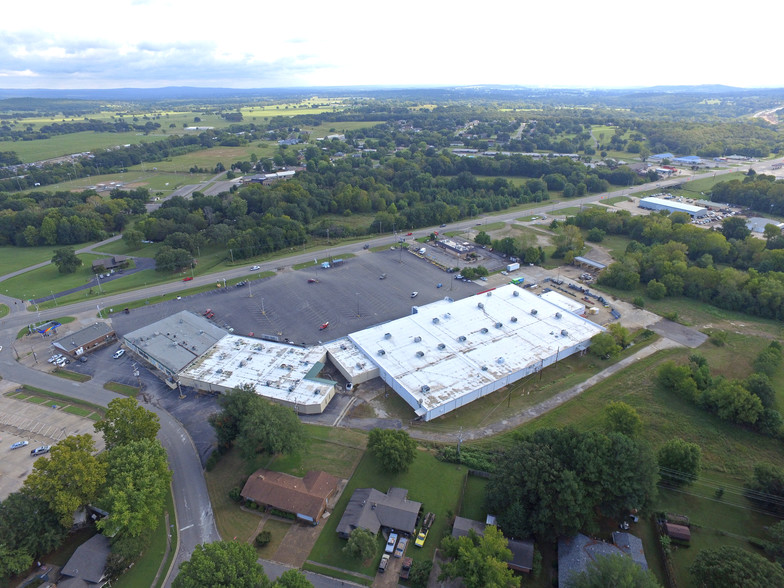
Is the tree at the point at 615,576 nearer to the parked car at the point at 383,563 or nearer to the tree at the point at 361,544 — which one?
the parked car at the point at 383,563

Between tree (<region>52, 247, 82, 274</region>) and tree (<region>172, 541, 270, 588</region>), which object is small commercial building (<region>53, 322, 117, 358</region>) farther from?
tree (<region>172, 541, 270, 588</region>)

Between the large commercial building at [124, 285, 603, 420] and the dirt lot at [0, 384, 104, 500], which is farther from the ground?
the large commercial building at [124, 285, 603, 420]

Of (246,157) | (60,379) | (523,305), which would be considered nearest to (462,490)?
(523,305)

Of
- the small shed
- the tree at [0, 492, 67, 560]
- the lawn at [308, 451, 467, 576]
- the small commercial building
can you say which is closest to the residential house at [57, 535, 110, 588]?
the tree at [0, 492, 67, 560]

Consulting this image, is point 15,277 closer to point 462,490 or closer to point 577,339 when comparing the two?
point 462,490

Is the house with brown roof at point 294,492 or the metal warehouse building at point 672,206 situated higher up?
the metal warehouse building at point 672,206

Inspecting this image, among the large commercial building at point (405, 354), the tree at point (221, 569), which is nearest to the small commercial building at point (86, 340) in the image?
the large commercial building at point (405, 354)
